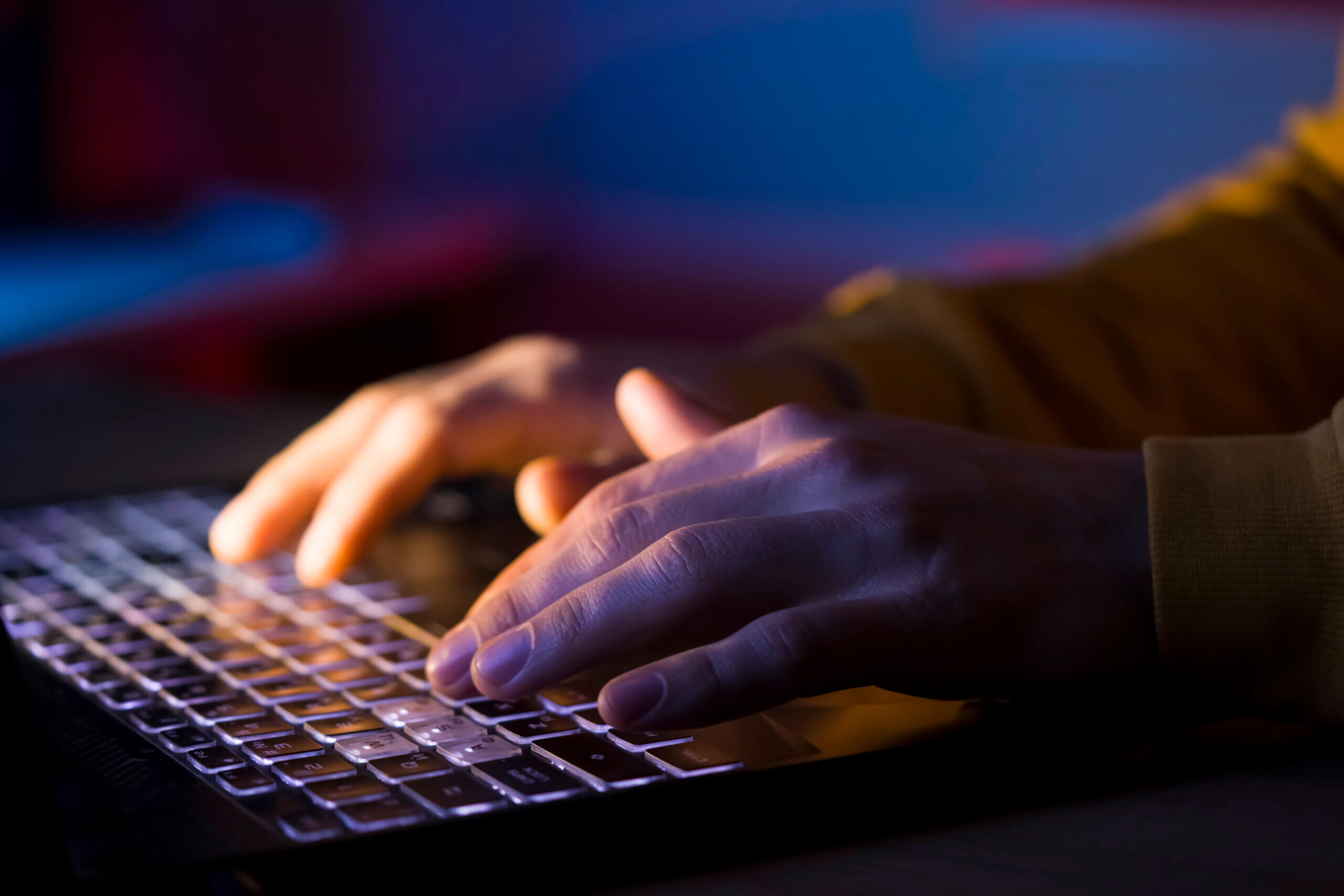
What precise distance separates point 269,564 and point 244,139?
261cm

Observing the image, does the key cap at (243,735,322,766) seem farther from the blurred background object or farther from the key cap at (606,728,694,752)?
the blurred background object

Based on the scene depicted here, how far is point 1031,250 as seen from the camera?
95.6 inches

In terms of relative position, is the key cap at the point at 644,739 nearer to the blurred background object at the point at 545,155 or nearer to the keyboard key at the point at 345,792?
the keyboard key at the point at 345,792

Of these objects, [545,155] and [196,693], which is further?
[545,155]

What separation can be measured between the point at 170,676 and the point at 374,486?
0.25 metres

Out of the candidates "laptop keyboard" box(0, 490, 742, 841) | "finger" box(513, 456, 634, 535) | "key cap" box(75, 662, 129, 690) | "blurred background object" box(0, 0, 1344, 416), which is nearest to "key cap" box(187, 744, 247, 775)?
"laptop keyboard" box(0, 490, 742, 841)

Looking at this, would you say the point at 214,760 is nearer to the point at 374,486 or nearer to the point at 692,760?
the point at 692,760

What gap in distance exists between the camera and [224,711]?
476mm

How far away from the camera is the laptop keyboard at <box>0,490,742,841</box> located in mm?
393

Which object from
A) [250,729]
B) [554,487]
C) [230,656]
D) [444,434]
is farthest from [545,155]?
[250,729]

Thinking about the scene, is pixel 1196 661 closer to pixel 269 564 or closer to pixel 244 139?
pixel 269 564

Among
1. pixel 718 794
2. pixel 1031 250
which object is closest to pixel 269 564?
pixel 718 794

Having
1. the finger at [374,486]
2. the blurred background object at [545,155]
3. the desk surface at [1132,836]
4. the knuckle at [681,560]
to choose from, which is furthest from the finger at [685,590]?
the blurred background object at [545,155]

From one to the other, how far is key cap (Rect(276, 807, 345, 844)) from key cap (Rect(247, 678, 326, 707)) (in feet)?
0.38
